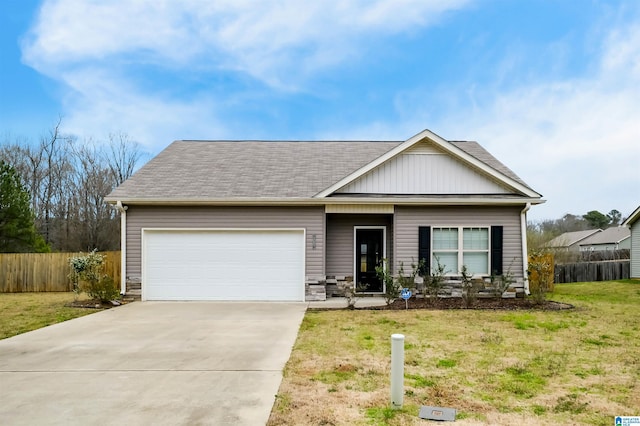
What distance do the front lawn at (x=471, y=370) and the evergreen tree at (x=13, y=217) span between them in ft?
55.3

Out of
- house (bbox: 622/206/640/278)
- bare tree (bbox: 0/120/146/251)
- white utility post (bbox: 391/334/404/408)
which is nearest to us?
white utility post (bbox: 391/334/404/408)

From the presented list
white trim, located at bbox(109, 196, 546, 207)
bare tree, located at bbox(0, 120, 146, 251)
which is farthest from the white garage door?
bare tree, located at bbox(0, 120, 146, 251)

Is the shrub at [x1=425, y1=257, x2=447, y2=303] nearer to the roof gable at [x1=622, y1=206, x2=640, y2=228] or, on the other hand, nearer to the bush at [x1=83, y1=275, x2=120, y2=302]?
the bush at [x1=83, y1=275, x2=120, y2=302]

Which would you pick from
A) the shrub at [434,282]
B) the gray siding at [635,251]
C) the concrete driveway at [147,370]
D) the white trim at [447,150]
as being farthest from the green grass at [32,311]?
the gray siding at [635,251]

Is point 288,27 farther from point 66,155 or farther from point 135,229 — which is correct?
point 66,155

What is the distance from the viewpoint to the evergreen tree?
19.8m

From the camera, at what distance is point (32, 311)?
11.1 meters

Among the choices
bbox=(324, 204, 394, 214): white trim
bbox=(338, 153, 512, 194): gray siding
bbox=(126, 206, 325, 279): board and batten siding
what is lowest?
bbox=(126, 206, 325, 279): board and batten siding

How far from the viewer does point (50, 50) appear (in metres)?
17.8

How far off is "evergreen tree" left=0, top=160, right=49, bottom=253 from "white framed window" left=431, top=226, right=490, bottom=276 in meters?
17.9

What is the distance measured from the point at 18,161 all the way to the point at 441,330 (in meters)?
29.4

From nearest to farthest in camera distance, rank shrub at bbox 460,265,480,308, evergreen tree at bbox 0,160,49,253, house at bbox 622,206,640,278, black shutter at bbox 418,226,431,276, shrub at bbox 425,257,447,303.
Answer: shrub at bbox 460,265,480,308 → shrub at bbox 425,257,447,303 → black shutter at bbox 418,226,431,276 → evergreen tree at bbox 0,160,49,253 → house at bbox 622,206,640,278

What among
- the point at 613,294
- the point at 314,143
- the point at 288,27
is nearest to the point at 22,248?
the point at 314,143

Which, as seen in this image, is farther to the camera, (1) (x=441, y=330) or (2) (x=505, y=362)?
(1) (x=441, y=330)
